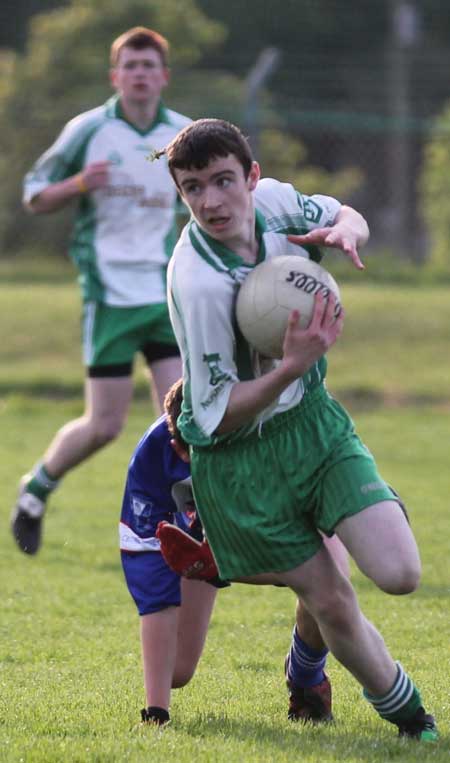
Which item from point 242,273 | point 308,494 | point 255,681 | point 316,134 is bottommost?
point 316,134

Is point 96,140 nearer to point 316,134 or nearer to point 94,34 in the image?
point 94,34

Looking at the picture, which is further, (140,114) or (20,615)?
(140,114)

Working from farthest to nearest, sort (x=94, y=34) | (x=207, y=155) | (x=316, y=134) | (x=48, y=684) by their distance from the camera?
(x=316, y=134) < (x=94, y=34) < (x=48, y=684) < (x=207, y=155)

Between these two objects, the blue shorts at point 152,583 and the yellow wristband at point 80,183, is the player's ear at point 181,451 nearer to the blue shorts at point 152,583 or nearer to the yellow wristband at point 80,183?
the blue shorts at point 152,583

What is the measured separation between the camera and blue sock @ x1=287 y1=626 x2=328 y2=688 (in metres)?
4.53

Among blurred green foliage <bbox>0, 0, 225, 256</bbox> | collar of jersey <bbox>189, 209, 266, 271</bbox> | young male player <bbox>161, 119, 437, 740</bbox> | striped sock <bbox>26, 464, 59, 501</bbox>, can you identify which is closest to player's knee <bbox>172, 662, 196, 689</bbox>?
young male player <bbox>161, 119, 437, 740</bbox>

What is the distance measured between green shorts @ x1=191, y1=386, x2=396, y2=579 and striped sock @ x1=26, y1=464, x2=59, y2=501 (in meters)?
3.61

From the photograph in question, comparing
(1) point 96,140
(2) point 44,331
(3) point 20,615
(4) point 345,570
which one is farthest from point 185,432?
(2) point 44,331

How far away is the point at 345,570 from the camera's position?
4.40m

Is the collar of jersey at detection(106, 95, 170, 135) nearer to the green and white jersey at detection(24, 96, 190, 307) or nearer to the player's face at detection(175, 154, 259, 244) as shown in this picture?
the green and white jersey at detection(24, 96, 190, 307)

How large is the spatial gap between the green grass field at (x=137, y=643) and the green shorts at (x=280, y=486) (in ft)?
1.81

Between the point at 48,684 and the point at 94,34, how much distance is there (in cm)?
1998

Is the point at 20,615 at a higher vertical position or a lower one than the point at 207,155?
lower

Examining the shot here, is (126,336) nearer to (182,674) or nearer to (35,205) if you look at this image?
(35,205)
